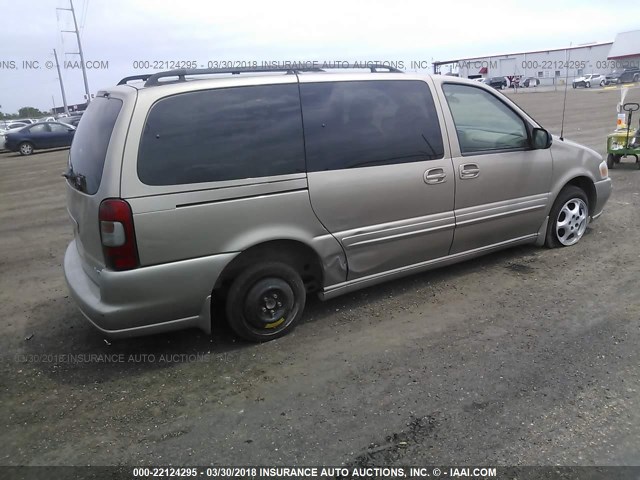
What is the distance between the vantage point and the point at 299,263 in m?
3.91

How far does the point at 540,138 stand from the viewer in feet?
16.0

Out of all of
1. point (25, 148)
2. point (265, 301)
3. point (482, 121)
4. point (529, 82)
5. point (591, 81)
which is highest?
point (529, 82)

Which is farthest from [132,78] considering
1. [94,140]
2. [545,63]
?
[545,63]

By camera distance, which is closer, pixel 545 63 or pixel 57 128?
pixel 57 128

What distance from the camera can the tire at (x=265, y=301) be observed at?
360 cm

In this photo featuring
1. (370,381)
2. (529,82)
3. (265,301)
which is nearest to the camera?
(370,381)

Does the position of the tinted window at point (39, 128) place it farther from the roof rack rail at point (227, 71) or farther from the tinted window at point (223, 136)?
the tinted window at point (223, 136)

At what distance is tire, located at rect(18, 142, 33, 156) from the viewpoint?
70.9 ft

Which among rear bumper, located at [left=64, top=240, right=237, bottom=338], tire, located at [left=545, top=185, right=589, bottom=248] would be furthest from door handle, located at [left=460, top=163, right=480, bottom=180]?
rear bumper, located at [left=64, top=240, right=237, bottom=338]

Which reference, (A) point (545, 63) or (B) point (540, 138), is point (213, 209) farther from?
(A) point (545, 63)

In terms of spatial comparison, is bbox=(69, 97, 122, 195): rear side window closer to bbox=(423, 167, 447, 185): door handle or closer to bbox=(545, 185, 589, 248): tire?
bbox=(423, 167, 447, 185): door handle

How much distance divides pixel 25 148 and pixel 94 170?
2173 centimetres

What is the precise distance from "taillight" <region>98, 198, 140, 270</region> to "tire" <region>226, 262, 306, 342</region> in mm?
756

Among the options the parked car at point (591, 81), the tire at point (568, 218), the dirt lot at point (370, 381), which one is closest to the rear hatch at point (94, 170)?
the dirt lot at point (370, 381)
